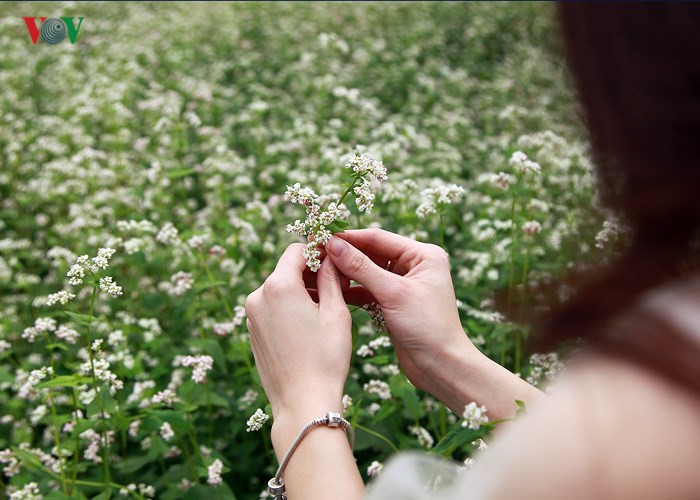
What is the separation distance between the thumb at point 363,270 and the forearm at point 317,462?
0.30m

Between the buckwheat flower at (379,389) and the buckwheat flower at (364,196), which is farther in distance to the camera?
the buckwheat flower at (379,389)

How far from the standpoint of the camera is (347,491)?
1414mm

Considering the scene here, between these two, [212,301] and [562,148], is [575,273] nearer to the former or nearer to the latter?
[212,301]

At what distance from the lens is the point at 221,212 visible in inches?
160

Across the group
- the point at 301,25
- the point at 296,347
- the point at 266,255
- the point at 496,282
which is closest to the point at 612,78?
the point at 296,347

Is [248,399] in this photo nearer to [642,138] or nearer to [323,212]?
[323,212]

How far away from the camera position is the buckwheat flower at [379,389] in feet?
7.73

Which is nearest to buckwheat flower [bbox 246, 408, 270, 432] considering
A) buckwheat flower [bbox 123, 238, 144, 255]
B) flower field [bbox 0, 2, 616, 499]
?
flower field [bbox 0, 2, 616, 499]

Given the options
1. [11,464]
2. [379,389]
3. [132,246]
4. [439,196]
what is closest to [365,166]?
[439,196]

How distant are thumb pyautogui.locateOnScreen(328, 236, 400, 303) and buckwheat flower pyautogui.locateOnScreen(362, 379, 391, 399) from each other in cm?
74

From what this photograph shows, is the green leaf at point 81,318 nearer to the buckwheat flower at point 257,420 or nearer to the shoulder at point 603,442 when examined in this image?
the buckwheat flower at point 257,420

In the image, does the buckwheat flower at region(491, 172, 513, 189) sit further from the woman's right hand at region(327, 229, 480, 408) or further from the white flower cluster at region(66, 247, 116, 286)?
the white flower cluster at region(66, 247, 116, 286)

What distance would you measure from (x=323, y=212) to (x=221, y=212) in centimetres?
242

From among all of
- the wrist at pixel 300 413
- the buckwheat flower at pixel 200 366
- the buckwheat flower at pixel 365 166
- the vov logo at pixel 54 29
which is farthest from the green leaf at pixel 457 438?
the vov logo at pixel 54 29
